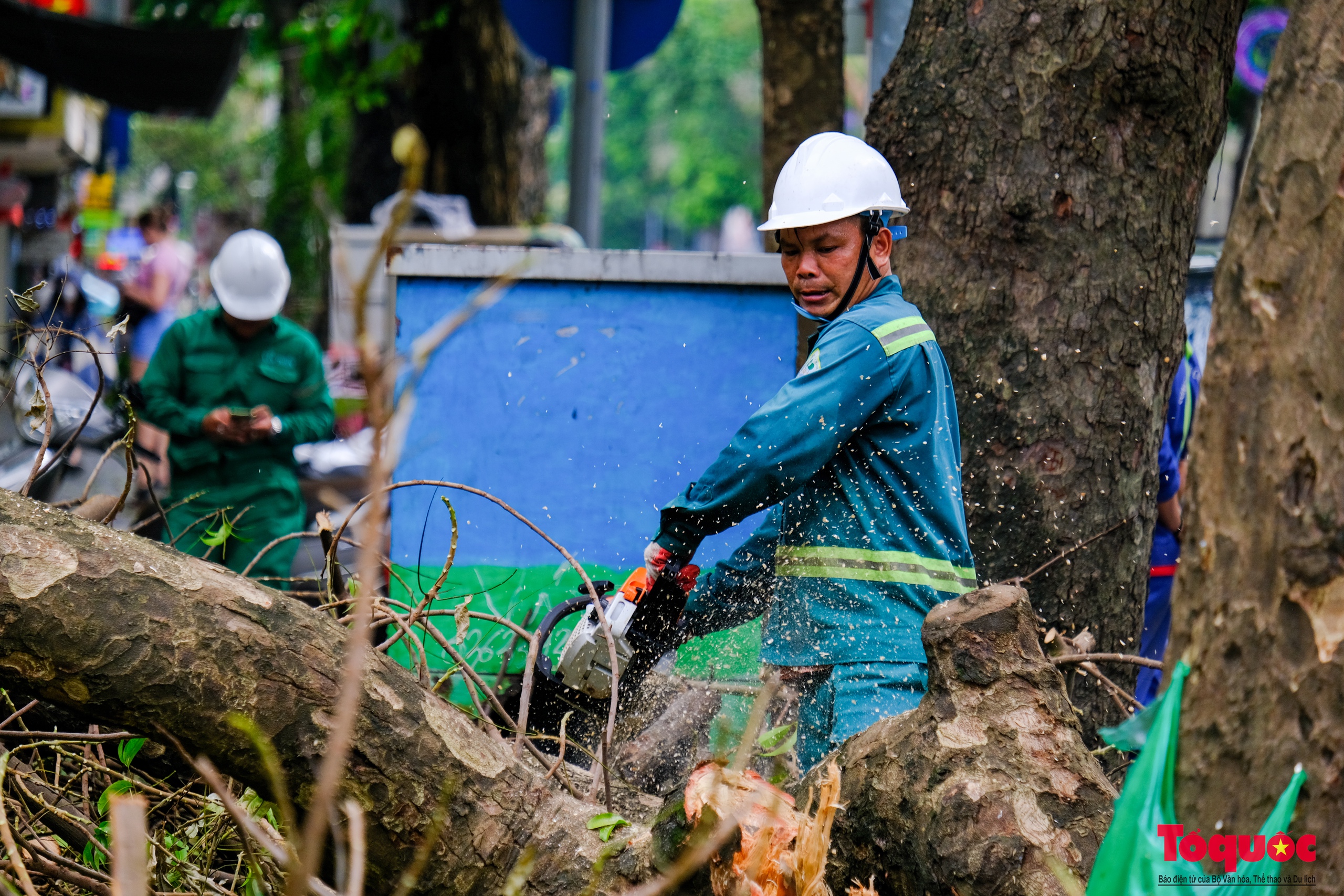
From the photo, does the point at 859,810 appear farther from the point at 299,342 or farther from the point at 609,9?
the point at 609,9

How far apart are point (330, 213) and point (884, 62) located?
4031 mm

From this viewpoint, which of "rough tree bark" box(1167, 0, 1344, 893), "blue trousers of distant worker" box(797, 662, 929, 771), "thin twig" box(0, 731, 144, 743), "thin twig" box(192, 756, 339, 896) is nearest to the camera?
"thin twig" box(192, 756, 339, 896)

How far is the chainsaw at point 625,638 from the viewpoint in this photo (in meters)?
2.97

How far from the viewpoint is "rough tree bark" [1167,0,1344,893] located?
4.63 ft

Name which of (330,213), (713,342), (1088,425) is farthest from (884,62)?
(330,213)

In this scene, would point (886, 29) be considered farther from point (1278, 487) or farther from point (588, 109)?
point (1278, 487)

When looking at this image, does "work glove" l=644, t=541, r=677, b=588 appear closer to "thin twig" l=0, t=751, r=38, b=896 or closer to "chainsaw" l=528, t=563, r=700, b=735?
A: "chainsaw" l=528, t=563, r=700, b=735

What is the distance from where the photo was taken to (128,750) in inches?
108

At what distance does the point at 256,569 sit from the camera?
5262mm

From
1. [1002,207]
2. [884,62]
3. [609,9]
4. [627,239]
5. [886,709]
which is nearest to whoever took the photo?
[886,709]

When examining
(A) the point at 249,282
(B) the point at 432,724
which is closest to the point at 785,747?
(B) the point at 432,724

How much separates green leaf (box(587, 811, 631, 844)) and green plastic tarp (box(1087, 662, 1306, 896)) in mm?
979

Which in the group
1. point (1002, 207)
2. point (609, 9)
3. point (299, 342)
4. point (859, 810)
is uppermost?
point (609, 9)

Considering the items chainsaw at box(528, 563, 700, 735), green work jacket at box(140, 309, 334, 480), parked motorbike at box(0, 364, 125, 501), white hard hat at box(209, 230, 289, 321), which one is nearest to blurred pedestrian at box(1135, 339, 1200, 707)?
chainsaw at box(528, 563, 700, 735)
